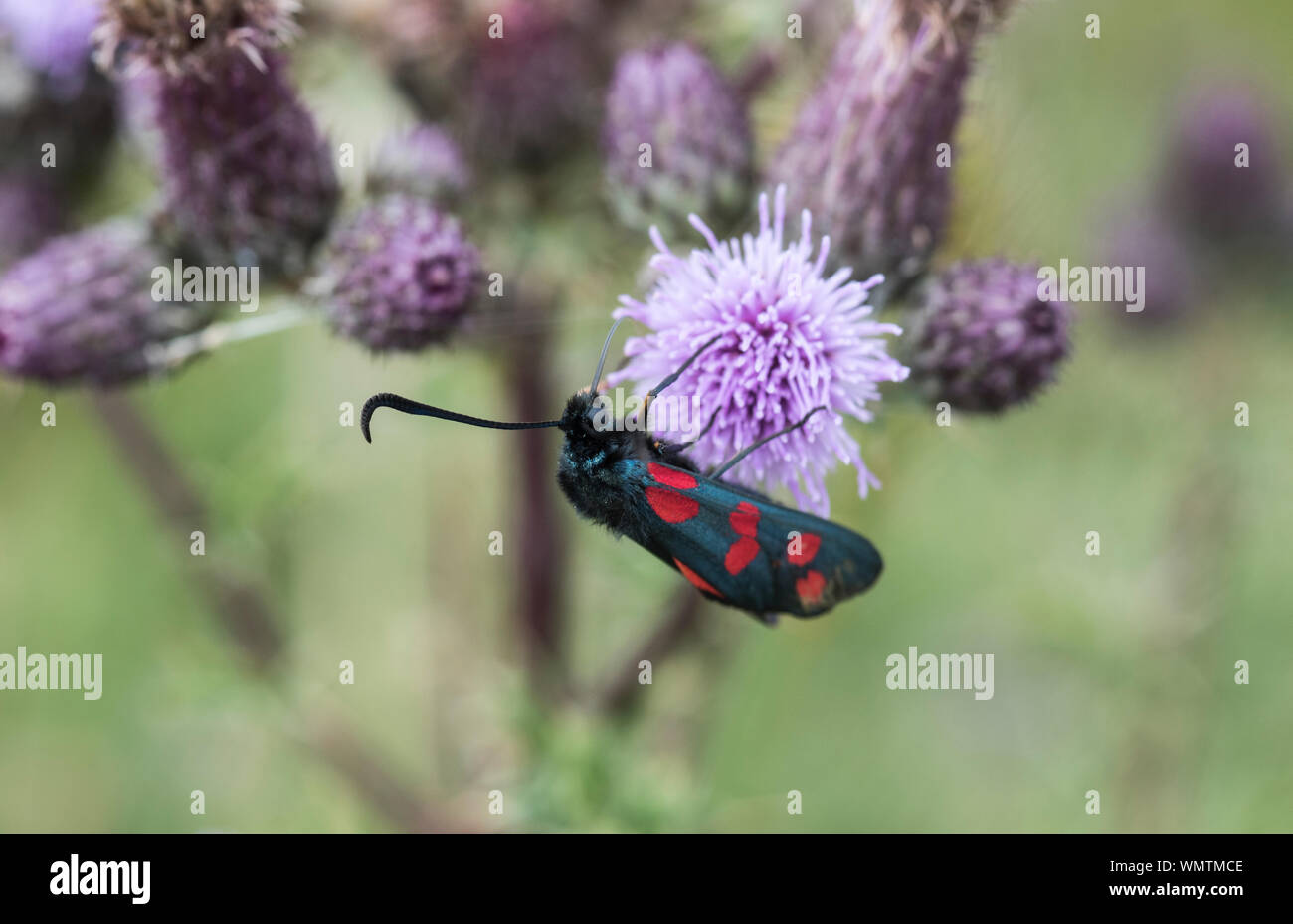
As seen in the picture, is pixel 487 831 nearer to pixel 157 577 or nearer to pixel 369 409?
pixel 369 409

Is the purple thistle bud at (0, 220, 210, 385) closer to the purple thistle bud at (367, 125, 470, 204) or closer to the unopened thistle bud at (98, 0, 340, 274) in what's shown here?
the unopened thistle bud at (98, 0, 340, 274)

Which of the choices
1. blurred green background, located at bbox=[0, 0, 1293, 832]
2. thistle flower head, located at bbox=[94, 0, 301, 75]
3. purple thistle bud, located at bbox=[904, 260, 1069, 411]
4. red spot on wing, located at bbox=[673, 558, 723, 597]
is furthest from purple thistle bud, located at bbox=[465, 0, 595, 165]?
red spot on wing, located at bbox=[673, 558, 723, 597]

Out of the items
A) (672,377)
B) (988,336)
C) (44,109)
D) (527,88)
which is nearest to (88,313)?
(44,109)

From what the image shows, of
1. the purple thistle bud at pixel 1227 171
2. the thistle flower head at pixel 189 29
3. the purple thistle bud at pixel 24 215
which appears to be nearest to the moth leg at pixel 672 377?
the thistle flower head at pixel 189 29

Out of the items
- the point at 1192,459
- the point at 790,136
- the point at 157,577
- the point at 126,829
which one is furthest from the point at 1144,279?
the point at 126,829

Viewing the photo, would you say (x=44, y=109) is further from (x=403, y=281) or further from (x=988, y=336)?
(x=988, y=336)
